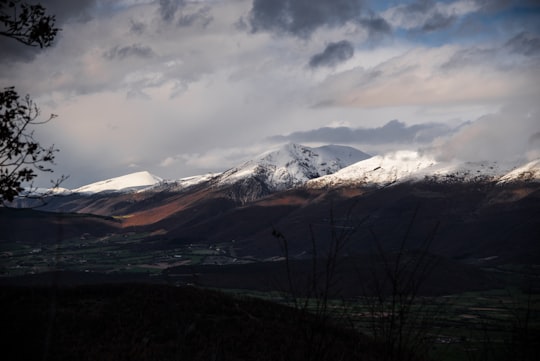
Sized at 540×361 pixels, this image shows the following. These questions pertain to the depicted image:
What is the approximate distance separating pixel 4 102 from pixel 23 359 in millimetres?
7168

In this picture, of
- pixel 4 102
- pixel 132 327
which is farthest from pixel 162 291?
pixel 4 102

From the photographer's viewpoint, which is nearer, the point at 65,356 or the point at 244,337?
the point at 65,356

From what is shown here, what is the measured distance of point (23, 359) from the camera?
812cm

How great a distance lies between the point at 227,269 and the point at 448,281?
6111 cm

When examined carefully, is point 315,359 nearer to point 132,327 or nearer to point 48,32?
point 48,32

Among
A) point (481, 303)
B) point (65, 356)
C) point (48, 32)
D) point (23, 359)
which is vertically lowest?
point (481, 303)

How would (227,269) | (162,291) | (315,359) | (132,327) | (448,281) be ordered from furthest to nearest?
1. (227,269)
2. (448,281)
3. (162,291)
4. (132,327)
5. (315,359)

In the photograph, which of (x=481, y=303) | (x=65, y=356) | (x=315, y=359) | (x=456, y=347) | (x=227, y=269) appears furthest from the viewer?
(x=227, y=269)

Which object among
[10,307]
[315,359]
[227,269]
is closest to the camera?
[315,359]

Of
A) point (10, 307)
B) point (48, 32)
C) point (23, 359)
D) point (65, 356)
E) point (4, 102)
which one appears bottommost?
point (65, 356)

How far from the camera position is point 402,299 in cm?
716

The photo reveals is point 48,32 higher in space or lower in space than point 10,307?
higher

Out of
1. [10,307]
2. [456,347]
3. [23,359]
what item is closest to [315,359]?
[23,359]

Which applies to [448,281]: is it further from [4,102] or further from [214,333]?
[4,102]
